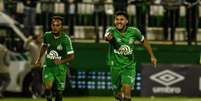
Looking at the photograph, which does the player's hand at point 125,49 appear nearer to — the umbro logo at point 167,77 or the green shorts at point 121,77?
the green shorts at point 121,77

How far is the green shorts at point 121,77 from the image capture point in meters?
14.3

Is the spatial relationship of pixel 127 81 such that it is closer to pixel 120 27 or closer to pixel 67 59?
pixel 120 27

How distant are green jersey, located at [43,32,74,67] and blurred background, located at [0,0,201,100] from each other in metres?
6.52

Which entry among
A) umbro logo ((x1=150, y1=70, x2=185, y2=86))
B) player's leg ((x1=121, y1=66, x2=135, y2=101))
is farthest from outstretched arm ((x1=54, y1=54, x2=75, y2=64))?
umbro logo ((x1=150, y1=70, x2=185, y2=86))

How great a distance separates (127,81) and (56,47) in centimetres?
176

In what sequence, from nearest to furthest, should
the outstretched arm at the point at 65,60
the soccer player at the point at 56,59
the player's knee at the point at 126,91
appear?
the player's knee at the point at 126,91, the outstretched arm at the point at 65,60, the soccer player at the point at 56,59

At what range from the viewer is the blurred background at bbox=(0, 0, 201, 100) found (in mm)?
21781

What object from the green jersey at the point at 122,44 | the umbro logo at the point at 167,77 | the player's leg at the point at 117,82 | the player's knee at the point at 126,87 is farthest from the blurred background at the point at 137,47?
the player's knee at the point at 126,87

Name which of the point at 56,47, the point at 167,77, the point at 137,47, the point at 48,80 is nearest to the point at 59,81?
the point at 48,80

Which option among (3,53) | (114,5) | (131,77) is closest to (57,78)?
(131,77)

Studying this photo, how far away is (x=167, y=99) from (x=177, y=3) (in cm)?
308

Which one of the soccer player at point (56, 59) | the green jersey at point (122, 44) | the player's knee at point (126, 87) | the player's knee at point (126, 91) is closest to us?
the player's knee at point (126, 91)

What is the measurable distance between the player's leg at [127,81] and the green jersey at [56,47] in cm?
130

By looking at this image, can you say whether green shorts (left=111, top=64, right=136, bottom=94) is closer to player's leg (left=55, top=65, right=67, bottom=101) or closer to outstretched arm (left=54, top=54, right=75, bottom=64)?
outstretched arm (left=54, top=54, right=75, bottom=64)
